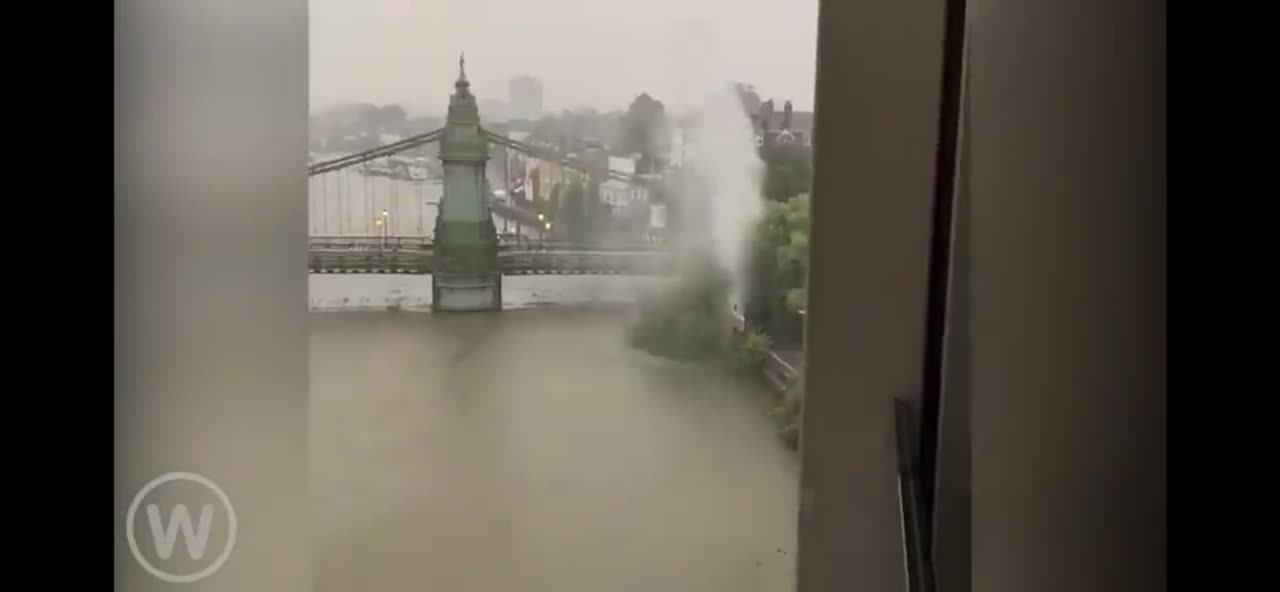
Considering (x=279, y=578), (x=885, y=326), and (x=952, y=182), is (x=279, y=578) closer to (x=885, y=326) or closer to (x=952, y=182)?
(x=885, y=326)

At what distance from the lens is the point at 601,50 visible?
1.03 meters

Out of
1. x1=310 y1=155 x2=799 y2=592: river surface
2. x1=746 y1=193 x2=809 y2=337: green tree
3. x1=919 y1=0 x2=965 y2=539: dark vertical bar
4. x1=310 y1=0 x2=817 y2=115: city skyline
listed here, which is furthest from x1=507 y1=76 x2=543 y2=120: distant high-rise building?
x1=919 y1=0 x2=965 y2=539: dark vertical bar

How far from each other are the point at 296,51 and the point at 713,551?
0.59 metres

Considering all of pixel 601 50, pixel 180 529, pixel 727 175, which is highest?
pixel 601 50

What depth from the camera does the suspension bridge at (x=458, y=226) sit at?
102cm

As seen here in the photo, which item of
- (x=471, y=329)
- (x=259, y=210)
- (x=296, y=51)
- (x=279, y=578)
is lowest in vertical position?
(x=279, y=578)

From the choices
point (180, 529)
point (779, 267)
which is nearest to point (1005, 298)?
point (779, 267)

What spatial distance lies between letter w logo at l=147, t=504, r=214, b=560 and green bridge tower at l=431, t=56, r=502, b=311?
274 mm

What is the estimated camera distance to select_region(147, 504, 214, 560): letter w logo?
3.20ft

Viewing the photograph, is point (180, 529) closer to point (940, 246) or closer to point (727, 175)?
point (727, 175)

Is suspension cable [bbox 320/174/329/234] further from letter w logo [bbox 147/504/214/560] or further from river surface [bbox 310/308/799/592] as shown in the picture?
letter w logo [bbox 147/504/214/560]

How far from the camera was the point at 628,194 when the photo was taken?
1033mm

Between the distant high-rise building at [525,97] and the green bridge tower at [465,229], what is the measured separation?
4cm
